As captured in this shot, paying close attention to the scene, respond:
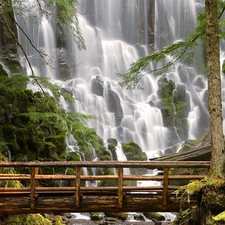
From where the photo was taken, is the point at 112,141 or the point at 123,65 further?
the point at 123,65

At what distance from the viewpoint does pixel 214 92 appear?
223 inches

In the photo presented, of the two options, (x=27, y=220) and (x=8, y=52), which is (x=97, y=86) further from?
(x=27, y=220)

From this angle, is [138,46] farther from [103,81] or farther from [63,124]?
[63,124]

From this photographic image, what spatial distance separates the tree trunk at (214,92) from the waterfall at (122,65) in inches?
519

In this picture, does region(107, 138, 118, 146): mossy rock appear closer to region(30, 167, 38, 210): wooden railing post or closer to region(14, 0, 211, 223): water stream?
region(14, 0, 211, 223): water stream

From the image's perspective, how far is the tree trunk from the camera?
218 inches

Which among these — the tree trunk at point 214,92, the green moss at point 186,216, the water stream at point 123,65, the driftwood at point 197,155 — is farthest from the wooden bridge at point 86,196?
the water stream at point 123,65

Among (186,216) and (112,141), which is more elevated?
(112,141)

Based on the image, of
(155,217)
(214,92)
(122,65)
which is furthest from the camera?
(122,65)

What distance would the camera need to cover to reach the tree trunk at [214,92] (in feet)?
18.2

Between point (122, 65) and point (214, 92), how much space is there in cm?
3056

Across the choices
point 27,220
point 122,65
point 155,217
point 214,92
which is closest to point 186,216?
point 214,92

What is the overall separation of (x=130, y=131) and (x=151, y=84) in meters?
8.43

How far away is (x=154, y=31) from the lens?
42062mm
